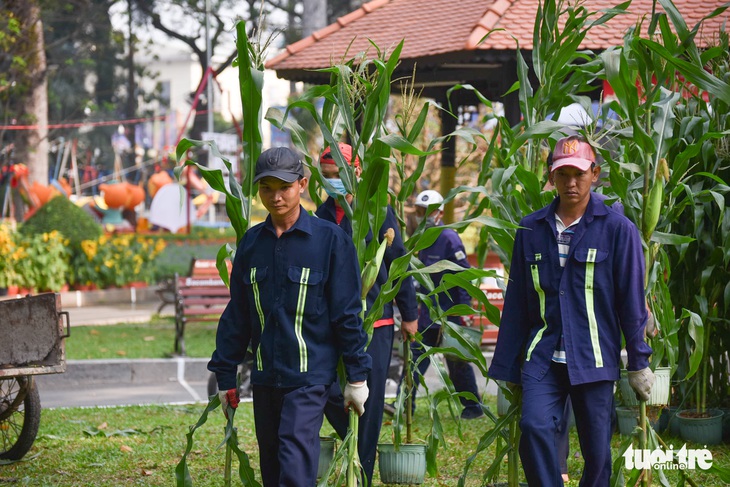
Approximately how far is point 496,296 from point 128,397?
381 centimetres

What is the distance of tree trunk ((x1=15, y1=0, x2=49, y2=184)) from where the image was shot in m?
19.6

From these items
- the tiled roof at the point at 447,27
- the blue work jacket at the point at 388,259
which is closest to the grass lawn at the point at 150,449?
the blue work jacket at the point at 388,259

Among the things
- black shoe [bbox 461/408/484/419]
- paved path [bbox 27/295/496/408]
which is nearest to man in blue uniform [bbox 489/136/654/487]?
black shoe [bbox 461/408/484/419]

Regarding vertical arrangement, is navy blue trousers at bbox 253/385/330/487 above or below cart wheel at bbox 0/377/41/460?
above

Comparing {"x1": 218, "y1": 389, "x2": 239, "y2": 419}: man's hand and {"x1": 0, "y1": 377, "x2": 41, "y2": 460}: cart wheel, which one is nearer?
{"x1": 218, "y1": 389, "x2": 239, "y2": 419}: man's hand

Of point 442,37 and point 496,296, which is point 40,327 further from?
point 442,37

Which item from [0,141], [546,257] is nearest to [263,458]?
[546,257]

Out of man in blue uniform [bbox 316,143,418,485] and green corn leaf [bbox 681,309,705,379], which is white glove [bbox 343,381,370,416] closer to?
man in blue uniform [bbox 316,143,418,485]

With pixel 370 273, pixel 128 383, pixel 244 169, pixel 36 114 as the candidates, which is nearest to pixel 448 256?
pixel 370 273

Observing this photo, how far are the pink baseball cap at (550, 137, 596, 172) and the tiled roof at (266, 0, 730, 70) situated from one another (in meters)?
6.11

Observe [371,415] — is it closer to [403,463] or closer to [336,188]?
[403,463]

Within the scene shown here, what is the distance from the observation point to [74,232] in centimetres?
1795

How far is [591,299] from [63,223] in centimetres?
1479

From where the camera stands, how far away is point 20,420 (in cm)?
736
